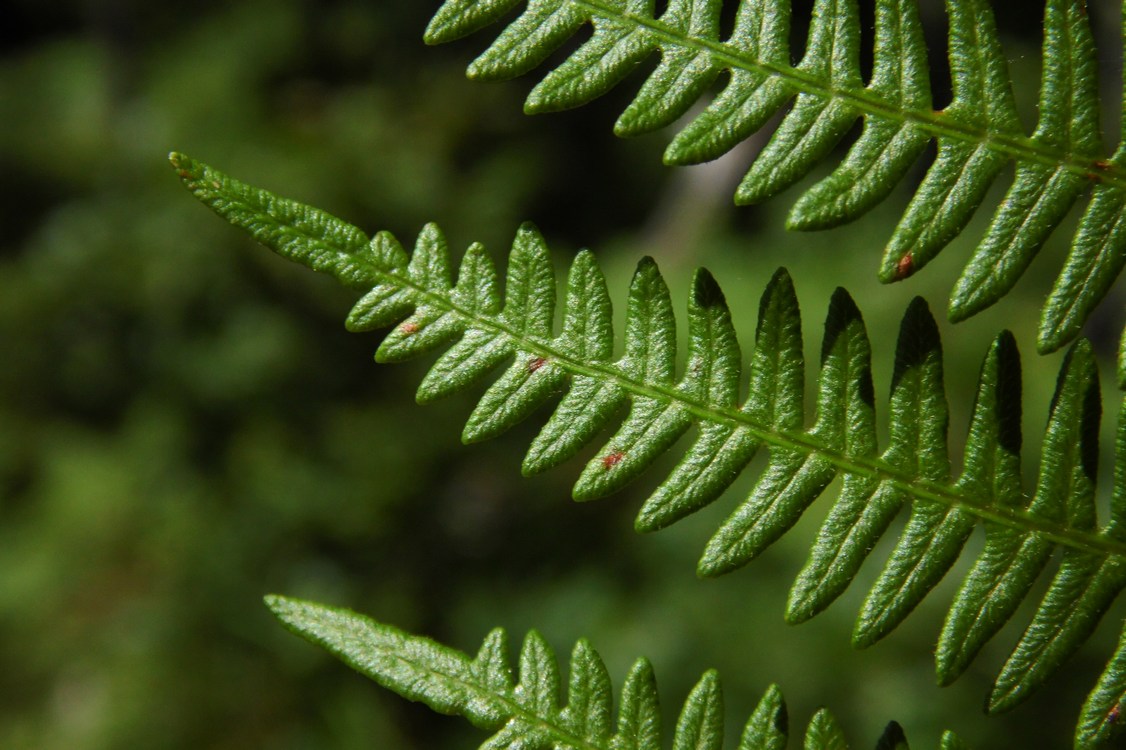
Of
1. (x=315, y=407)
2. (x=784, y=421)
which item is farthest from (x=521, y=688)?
(x=315, y=407)

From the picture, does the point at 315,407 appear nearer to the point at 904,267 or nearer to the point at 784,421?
the point at 784,421

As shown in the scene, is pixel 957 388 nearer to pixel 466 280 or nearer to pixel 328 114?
pixel 466 280

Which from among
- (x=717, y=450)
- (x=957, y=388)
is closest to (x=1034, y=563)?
(x=717, y=450)

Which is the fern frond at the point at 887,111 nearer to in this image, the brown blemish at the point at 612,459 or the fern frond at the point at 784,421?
the fern frond at the point at 784,421

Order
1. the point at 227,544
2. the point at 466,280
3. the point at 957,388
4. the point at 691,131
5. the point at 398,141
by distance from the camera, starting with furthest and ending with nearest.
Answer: the point at 398,141 < the point at 227,544 < the point at 957,388 < the point at 466,280 < the point at 691,131

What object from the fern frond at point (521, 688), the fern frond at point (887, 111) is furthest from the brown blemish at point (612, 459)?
the fern frond at point (887, 111)

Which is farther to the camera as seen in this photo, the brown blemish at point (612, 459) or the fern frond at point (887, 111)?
the brown blemish at point (612, 459)

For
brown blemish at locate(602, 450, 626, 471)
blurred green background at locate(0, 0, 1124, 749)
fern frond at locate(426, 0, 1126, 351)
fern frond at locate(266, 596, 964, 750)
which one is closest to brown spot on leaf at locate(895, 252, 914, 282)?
fern frond at locate(426, 0, 1126, 351)
